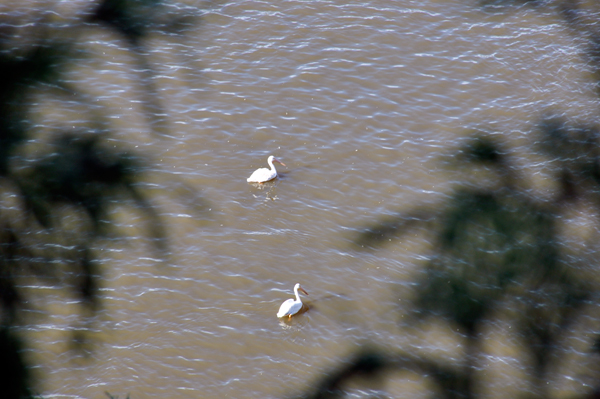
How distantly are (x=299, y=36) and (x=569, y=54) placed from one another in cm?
681

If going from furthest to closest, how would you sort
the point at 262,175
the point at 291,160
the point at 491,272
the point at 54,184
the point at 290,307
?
1. the point at 291,160
2. the point at 262,175
3. the point at 54,184
4. the point at 491,272
5. the point at 290,307

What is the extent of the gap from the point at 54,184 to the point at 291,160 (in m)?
4.64

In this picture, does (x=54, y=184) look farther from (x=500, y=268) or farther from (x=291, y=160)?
(x=500, y=268)

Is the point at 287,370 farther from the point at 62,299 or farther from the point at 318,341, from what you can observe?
the point at 62,299

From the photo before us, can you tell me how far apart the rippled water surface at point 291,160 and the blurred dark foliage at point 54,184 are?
34cm

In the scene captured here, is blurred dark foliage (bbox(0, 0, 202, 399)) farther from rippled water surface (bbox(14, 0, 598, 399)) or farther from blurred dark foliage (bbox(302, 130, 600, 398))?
blurred dark foliage (bbox(302, 130, 600, 398))

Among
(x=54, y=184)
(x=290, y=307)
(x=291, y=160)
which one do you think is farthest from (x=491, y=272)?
(x=54, y=184)

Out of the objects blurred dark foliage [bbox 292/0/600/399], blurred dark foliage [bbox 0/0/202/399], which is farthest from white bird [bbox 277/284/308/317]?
blurred dark foliage [bbox 0/0/202/399]

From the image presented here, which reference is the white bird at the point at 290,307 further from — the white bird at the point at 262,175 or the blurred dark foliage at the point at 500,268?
the white bird at the point at 262,175

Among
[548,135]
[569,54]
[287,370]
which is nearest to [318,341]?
[287,370]

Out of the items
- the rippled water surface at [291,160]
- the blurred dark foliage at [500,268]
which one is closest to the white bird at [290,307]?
the rippled water surface at [291,160]

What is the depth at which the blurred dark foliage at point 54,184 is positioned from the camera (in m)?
10.1

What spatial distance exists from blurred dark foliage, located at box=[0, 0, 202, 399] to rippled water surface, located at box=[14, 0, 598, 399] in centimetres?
34

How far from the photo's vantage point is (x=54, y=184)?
12.0 metres
